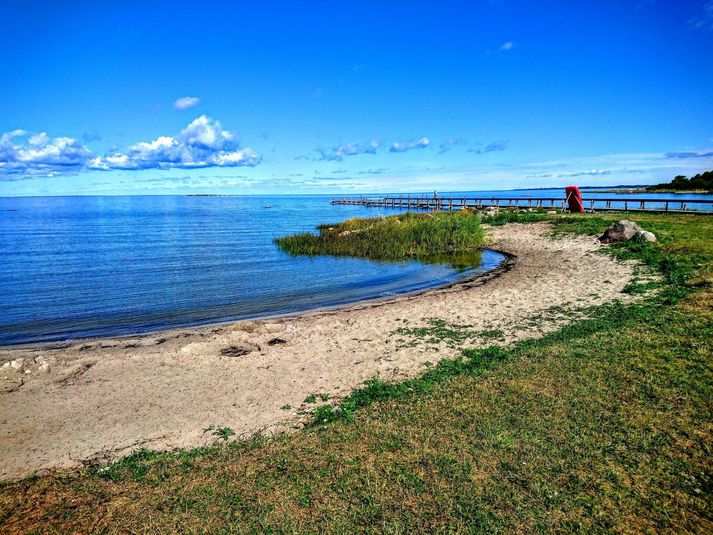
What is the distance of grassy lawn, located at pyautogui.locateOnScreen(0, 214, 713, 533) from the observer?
4316mm

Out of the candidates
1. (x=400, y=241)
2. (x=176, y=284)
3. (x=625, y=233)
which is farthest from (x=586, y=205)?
(x=176, y=284)

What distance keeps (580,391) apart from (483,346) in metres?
3.02

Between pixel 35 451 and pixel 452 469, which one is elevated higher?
pixel 452 469

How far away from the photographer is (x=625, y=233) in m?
22.7

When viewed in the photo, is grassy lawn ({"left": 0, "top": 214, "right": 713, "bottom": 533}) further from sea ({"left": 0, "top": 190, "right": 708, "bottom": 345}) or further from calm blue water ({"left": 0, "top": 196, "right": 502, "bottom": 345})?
calm blue water ({"left": 0, "top": 196, "right": 502, "bottom": 345})

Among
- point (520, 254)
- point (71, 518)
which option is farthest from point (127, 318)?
point (520, 254)

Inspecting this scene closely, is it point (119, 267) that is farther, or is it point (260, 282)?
point (119, 267)

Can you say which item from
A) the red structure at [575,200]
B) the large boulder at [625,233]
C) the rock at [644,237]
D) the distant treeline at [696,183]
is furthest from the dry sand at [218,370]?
the distant treeline at [696,183]

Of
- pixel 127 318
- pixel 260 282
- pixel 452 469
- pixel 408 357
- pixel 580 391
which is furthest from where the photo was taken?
pixel 260 282

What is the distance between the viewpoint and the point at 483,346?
9.68 meters

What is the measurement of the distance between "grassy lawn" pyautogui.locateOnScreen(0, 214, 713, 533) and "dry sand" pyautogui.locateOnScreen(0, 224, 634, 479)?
2.76 ft

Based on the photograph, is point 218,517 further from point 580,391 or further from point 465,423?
point 580,391

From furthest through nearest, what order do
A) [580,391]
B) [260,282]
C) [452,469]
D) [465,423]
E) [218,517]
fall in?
[260,282] < [580,391] < [465,423] < [452,469] < [218,517]

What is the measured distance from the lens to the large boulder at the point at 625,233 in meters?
21.4
